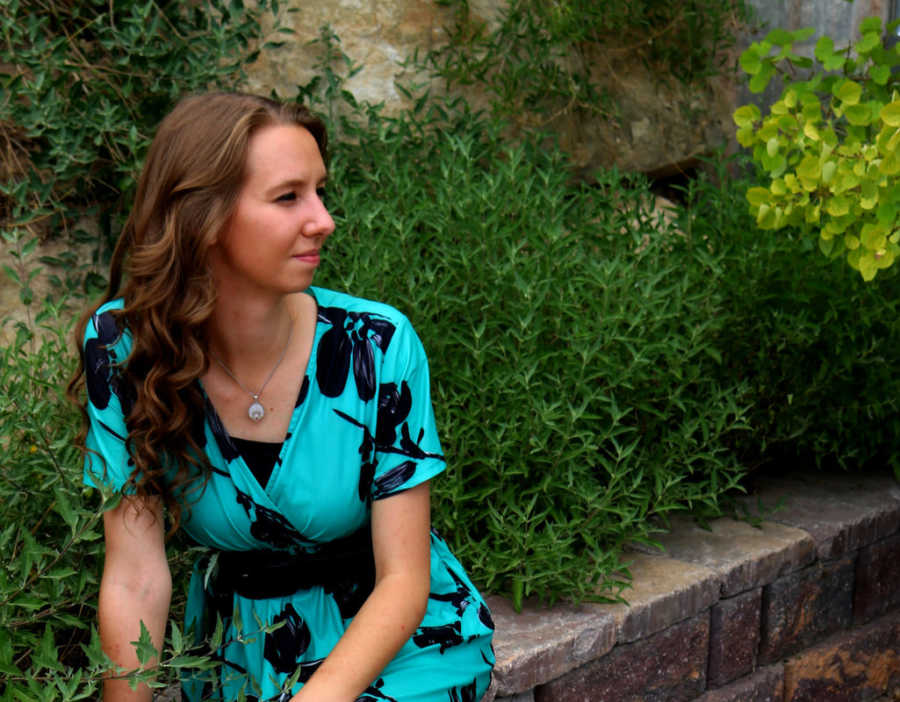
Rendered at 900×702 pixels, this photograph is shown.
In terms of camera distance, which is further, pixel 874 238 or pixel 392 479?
pixel 874 238

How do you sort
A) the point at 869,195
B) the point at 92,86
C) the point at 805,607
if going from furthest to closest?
the point at 92,86 → the point at 805,607 → the point at 869,195

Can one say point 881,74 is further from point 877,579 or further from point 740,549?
point 877,579

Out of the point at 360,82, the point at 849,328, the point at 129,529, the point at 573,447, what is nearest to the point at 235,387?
the point at 129,529

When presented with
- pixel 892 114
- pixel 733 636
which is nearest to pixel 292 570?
pixel 733 636

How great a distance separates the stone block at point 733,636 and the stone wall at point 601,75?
1840mm

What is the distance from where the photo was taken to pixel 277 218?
1821mm

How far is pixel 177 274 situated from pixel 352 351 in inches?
13.8

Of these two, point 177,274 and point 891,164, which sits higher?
point 891,164

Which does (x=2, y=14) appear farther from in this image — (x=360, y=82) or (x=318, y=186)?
(x=318, y=186)

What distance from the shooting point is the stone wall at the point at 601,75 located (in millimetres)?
4016

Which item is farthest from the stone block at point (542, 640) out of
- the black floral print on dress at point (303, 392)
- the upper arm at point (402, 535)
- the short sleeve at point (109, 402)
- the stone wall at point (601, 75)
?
the stone wall at point (601, 75)

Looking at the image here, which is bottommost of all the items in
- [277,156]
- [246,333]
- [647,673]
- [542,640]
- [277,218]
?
[647,673]

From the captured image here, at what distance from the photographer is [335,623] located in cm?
199

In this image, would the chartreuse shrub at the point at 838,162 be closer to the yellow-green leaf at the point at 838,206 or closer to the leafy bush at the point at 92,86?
the yellow-green leaf at the point at 838,206
